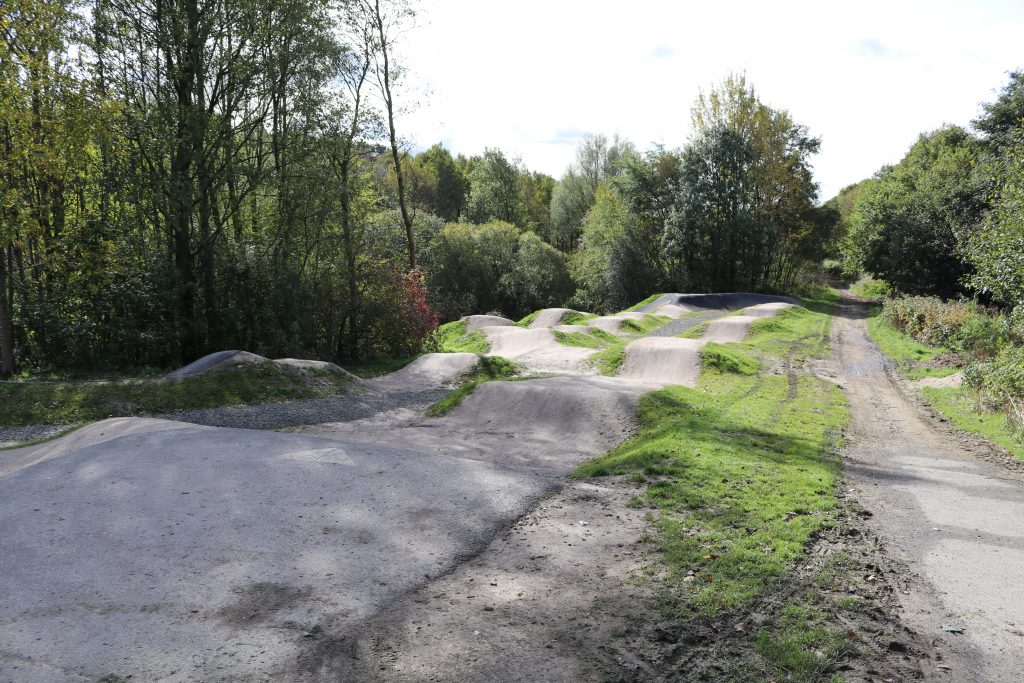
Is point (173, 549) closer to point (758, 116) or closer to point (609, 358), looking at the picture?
point (609, 358)

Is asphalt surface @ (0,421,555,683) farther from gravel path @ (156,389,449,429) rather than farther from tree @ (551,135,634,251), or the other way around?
tree @ (551,135,634,251)

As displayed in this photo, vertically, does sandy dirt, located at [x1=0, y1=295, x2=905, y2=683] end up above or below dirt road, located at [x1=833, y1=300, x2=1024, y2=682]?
above

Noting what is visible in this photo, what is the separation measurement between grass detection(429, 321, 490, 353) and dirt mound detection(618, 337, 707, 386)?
8.16 metres

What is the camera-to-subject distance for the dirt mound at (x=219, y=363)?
51.7 feet

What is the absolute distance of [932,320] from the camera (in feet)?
76.4

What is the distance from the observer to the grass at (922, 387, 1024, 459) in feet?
35.3

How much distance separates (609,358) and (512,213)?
4136 cm

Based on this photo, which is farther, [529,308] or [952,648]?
[529,308]

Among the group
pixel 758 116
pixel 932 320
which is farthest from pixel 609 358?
pixel 758 116

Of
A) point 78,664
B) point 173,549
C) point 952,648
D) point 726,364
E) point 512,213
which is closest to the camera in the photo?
point 78,664

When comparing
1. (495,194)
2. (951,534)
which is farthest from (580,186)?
(951,534)

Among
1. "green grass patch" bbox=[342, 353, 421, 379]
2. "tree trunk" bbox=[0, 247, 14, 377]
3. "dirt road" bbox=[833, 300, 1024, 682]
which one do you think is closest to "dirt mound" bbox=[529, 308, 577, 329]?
"green grass patch" bbox=[342, 353, 421, 379]

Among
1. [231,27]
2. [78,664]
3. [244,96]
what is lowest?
[78,664]

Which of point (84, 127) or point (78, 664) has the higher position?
point (84, 127)
